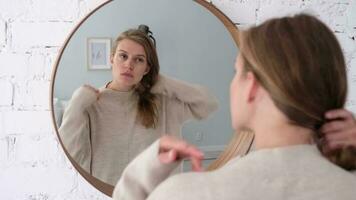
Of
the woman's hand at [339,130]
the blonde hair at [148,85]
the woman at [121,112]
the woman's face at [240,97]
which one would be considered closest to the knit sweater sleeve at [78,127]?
the woman at [121,112]

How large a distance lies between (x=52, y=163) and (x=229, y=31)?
24.2 inches

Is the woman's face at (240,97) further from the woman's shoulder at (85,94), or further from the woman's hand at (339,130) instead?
the woman's shoulder at (85,94)

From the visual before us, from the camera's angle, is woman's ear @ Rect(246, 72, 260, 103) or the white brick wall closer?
woman's ear @ Rect(246, 72, 260, 103)

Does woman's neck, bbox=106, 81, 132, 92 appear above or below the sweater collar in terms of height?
above

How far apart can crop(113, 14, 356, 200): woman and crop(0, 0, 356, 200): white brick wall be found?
51cm

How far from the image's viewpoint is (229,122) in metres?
1.34

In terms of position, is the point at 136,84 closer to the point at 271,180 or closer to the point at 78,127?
the point at 78,127

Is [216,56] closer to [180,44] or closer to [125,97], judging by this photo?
[180,44]

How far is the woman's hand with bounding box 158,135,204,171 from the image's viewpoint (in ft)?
2.37

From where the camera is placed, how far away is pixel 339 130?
816 millimetres

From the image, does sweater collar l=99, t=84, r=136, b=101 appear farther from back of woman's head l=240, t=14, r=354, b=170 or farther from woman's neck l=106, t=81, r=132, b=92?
back of woman's head l=240, t=14, r=354, b=170

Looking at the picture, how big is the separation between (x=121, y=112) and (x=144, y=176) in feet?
1.53

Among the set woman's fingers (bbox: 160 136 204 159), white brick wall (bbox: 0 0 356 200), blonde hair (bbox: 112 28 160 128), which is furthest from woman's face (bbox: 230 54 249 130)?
white brick wall (bbox: 0 0 356 200)

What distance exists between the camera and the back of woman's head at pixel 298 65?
697 mm
